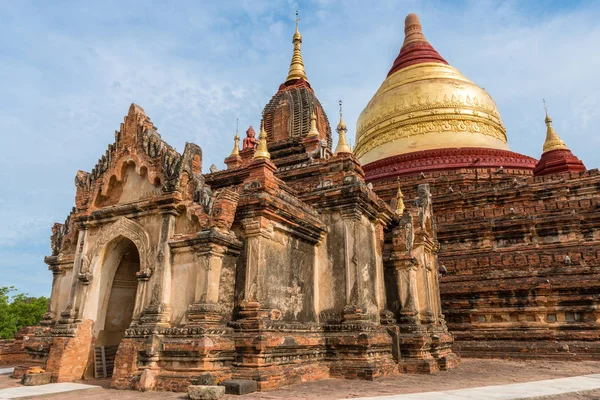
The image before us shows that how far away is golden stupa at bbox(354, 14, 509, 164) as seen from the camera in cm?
2655

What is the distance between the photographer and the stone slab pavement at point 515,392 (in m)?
7.01

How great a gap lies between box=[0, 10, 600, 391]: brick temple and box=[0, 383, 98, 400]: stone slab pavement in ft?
1.91

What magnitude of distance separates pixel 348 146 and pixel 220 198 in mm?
5509

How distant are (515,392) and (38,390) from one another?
8140mm

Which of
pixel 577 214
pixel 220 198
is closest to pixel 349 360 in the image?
pixel 220 198

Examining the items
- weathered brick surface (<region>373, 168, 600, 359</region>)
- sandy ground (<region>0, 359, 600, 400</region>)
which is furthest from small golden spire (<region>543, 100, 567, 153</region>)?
sandy ground (<region>0, 359, 600, 400</region>)

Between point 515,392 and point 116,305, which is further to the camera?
point 116,305

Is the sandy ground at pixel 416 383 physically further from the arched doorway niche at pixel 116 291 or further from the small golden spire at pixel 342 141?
the small golden spire at pixel 342 141

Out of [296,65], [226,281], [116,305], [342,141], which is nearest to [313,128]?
[342,141]

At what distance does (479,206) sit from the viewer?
19188mm

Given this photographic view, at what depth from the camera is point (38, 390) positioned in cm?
855

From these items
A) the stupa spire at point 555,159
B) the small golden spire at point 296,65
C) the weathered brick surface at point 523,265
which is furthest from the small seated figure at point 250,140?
the stupa spire at point 555,159

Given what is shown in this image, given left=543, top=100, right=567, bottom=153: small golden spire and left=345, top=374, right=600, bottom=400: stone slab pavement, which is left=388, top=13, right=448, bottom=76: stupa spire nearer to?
left=543, top=100, right=567, bottom=153: small golden spire

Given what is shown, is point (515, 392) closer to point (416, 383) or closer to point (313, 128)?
point (416, 383)
